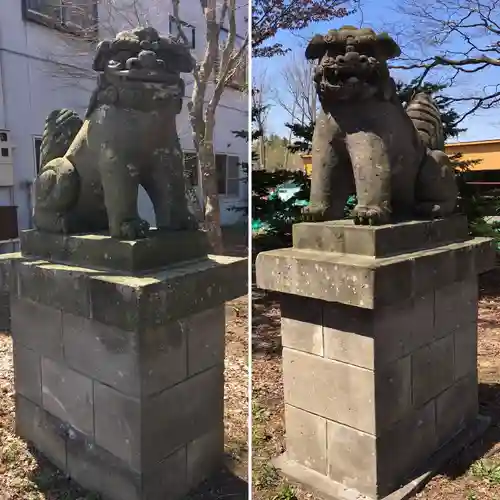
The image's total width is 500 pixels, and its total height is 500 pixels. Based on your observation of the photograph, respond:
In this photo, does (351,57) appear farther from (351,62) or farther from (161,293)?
(161,293)

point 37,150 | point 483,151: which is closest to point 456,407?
point 37,150

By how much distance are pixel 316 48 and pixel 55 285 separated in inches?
42.9

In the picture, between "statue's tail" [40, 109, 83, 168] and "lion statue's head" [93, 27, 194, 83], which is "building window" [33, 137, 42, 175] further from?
"lion statue's head" [93, 27, 194, 83]

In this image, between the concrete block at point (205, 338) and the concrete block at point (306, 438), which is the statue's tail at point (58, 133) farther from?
the concrete block at point (306, 438)

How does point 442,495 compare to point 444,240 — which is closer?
point 442,495

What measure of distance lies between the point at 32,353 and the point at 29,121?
75 cm

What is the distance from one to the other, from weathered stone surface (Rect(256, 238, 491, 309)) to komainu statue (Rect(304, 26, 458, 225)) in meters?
0.16

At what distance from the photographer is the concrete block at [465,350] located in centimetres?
202

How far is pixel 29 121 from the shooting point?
5.40ft

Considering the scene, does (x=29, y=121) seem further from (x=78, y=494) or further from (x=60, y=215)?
(x=78, y=494)

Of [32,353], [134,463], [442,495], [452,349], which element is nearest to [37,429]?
[32,353]

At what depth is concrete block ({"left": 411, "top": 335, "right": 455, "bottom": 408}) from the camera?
179 cm

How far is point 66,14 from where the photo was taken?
5.19 ft

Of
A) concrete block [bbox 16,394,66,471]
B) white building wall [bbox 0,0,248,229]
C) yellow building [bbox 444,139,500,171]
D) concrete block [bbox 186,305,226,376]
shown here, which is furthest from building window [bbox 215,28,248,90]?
yellow building [bbox 444,139,500,171]
